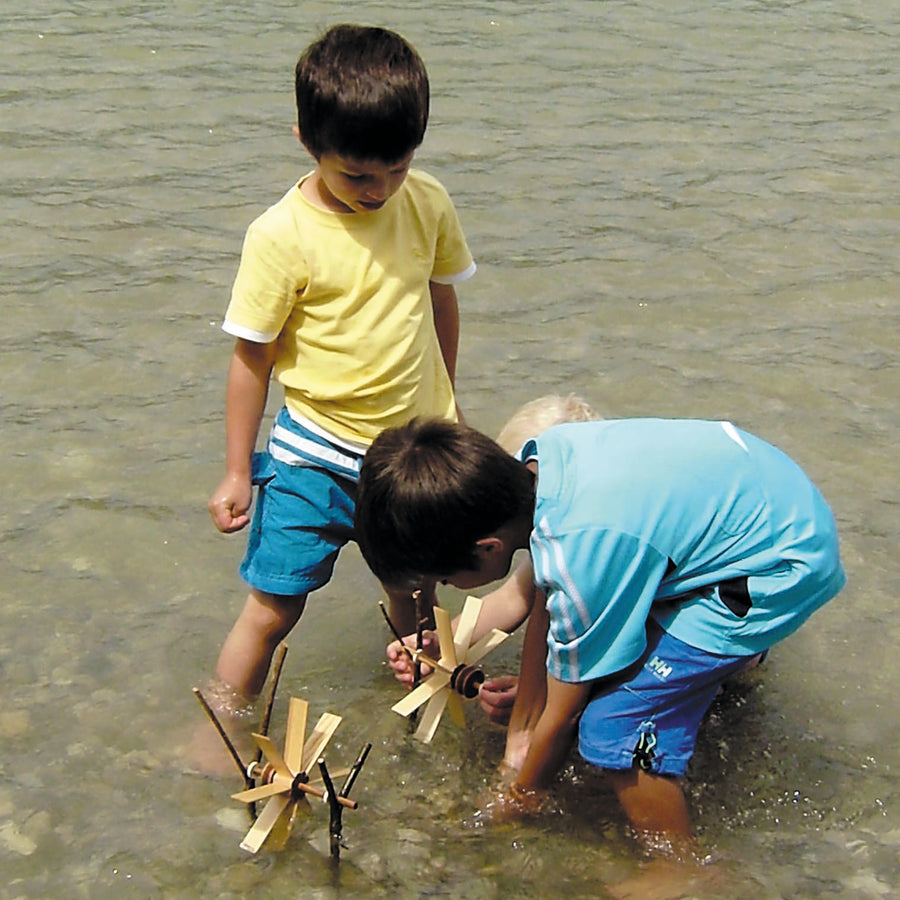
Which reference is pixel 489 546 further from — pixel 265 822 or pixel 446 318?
pixel 446 318


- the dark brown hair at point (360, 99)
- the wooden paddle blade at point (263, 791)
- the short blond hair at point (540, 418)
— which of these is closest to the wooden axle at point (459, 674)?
the wooden paddle blade at point (263, 791)

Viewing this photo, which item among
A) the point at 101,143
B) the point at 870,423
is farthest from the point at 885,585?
the point at 101,143

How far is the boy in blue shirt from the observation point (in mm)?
2363

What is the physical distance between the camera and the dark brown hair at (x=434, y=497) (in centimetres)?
234

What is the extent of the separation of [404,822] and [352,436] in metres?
0.81

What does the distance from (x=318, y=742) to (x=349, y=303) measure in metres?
0.86

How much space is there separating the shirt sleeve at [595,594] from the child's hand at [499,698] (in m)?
0.49

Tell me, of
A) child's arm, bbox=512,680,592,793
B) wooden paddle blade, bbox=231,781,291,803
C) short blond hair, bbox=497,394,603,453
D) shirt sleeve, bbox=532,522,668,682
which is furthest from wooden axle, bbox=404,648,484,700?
short blond hair, bbox=497,394,603,453

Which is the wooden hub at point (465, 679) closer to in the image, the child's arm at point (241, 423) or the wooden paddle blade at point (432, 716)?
the wooden paddle blade at point (432, 716)

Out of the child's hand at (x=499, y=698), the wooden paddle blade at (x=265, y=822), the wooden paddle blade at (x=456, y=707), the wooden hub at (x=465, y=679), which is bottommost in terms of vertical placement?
the child's hand at (x=499, y=698)

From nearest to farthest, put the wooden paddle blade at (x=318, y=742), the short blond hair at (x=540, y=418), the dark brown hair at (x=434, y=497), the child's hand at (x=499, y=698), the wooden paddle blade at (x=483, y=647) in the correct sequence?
the dark brown hair at (x=434, y=497), the wooden paddle blade at (x=318, y=742), the wooden paddle blade at (x=483, y=647), the child's hand at (x=499, y=698), the short blond hair at (x=540, y=418)

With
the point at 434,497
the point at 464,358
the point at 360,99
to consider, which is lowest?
the point at 464,358

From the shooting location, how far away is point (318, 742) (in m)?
2.52

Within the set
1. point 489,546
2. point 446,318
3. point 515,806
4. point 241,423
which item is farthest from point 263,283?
point 515,806
